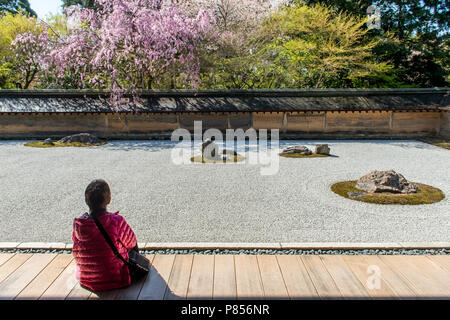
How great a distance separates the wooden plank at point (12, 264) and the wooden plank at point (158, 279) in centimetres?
161

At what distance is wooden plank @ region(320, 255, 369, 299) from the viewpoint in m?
3.28

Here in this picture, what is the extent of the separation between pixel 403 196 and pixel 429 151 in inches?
238

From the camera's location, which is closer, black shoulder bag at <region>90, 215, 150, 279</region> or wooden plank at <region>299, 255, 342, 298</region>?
wooden plank at <region>299, 255, 342, 298</region>

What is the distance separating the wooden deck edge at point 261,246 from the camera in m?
4.26

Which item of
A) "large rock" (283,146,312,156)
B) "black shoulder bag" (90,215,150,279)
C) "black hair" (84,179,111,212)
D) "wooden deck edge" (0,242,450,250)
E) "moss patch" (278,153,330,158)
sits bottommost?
"wooden deck edge" (0,242,450,250)

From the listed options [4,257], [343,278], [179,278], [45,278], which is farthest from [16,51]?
[343,278]

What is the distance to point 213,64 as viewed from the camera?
16.2m

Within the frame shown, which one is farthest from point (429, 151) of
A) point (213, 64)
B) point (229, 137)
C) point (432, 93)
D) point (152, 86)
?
point (152, 86)

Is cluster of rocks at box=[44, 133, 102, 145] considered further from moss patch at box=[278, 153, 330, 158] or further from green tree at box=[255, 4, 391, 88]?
green tree at box=[255, 4, 391, 88]

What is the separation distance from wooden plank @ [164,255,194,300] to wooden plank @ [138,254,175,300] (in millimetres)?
54

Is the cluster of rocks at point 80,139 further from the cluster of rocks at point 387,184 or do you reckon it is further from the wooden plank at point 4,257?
the cluster of rocks at point 387,184

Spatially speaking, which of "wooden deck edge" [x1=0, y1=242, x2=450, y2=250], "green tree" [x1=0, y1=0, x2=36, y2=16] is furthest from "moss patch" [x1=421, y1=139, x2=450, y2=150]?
"green tree" [x1=0, y1=0, x2=36, y2=16]

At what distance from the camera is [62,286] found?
11.2 ft
